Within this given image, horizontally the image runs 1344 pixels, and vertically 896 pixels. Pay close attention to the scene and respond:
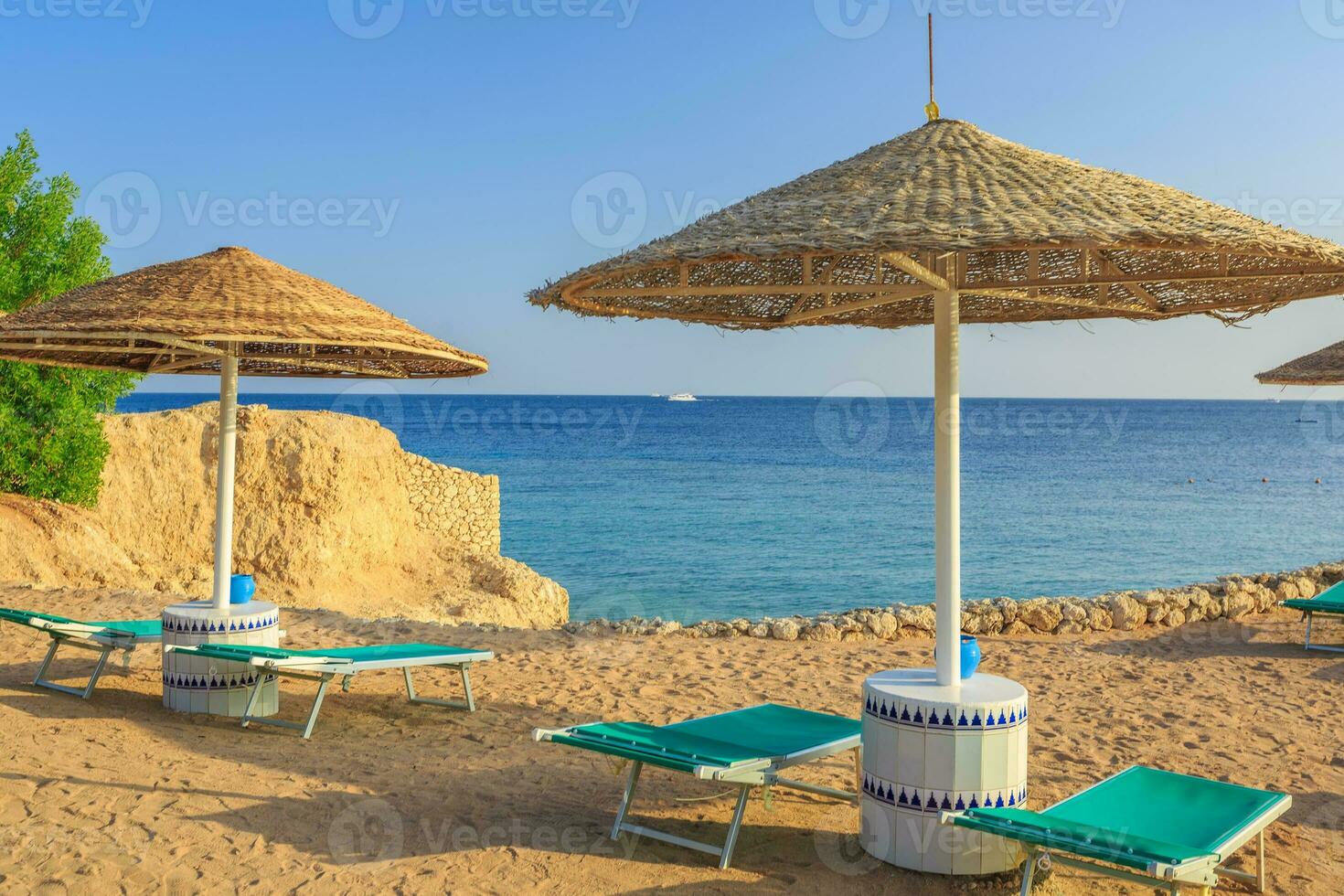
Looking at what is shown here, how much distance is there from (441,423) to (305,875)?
9272cm

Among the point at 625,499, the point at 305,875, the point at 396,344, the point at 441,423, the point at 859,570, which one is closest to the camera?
the point at 305,875

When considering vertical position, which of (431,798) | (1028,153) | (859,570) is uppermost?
(1028,153)

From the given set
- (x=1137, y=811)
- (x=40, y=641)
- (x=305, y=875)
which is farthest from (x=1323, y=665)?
(x=40, y=641)

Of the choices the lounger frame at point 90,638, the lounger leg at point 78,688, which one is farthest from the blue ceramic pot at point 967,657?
the lounger leg at point 78,688

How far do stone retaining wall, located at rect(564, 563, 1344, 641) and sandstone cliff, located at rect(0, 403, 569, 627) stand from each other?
5.63m

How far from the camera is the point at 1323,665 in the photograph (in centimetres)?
828

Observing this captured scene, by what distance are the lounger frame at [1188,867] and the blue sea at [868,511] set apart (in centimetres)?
1412

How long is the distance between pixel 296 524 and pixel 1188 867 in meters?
14.2

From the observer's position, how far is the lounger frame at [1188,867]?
3.13 metres

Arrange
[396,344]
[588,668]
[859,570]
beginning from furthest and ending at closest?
[859,570]
[588,668]
[396,344]

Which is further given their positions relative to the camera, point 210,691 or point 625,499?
point 625,499

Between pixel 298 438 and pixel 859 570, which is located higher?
pixel 298 438

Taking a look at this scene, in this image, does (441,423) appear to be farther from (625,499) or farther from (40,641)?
(40,641)

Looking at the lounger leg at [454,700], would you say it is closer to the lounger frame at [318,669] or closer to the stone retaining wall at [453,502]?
the lounger frame at [318,669]
